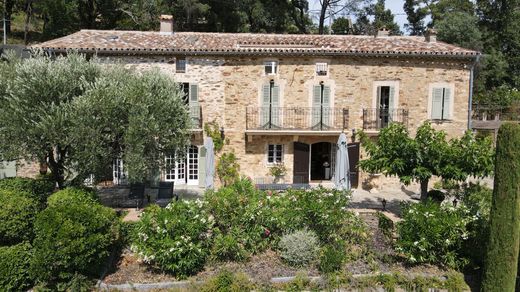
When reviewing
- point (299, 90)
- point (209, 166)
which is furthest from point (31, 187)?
point (299, 90)

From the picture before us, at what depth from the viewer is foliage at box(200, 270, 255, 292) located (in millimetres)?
7934

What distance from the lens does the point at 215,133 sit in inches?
627

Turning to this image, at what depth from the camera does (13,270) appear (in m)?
7.76

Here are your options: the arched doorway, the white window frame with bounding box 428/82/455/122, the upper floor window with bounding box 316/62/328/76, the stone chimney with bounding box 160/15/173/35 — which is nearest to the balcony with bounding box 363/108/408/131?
the white window frame with bounding box 428/82/455/122

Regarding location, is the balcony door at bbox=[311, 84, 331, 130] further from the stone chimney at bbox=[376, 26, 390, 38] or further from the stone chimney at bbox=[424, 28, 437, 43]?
the stone chimney at bbox=[424, 28, 437, 43]

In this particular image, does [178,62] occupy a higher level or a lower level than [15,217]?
higher

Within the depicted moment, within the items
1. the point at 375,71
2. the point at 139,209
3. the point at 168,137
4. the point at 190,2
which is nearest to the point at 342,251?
the point at 168,137

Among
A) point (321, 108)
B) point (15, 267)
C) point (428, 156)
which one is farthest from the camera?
point (321, 108)

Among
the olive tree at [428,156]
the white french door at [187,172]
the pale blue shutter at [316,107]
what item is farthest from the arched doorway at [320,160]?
the olive tree at [428,156]

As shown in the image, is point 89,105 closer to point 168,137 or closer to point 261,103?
point 168,137

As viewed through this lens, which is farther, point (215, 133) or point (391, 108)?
point (391, 108)

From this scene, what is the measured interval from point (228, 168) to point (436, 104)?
363 inches

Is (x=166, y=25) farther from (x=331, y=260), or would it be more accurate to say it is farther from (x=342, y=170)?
(x=331, y=260)

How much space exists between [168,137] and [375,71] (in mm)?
9526
